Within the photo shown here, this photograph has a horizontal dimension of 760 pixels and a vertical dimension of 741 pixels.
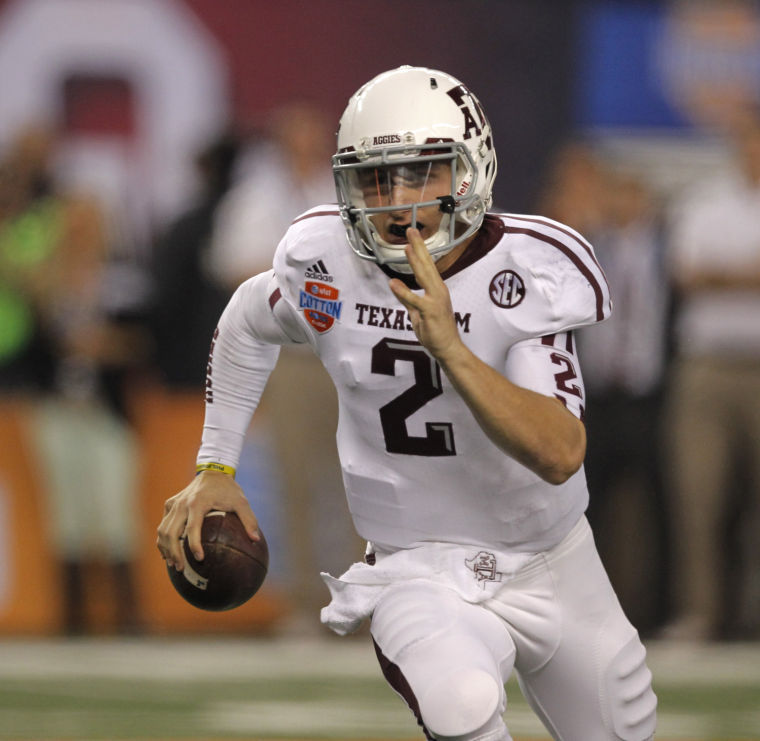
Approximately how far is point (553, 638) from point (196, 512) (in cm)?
73

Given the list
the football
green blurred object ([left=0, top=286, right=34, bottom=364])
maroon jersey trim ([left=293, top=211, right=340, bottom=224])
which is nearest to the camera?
the football

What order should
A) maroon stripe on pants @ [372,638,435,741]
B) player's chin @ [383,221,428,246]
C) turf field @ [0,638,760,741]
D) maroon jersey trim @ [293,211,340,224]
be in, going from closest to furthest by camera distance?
maroon stripe on pants @ [372,638,435,741] → player's chin @ [383,221,428,246] → maroon jersey trim @ [293,211,340,224] → turf field @ [0,638,760,741]

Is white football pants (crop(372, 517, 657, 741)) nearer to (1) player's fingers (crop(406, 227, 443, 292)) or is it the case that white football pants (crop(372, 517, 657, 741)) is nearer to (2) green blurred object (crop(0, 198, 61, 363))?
(1) player's fingers (crop(406, 227, 443, 292))

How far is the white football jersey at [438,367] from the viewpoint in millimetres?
3045

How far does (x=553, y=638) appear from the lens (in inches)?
124

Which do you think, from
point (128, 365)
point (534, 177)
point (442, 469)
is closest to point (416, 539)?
point (442, 469)

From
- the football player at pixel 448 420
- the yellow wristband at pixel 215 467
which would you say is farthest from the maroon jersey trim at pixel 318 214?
the yellow wristband at pixel 215 467

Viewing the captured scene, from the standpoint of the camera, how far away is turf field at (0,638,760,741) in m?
4.49

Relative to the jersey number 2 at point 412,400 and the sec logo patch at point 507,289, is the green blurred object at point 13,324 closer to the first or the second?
the jersey number 2 at point 412,400

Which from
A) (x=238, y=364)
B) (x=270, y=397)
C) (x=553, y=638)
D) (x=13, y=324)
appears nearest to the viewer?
(x=553, y=638)

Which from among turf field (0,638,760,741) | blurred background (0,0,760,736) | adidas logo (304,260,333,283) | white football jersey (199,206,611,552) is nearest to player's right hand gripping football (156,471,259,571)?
white football jersey (199,206,611,552)

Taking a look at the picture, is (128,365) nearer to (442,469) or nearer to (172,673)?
(172,673)

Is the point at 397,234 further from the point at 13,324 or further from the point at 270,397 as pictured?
the point at 13,324

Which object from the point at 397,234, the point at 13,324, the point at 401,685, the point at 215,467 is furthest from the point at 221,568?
the point at 13,324
